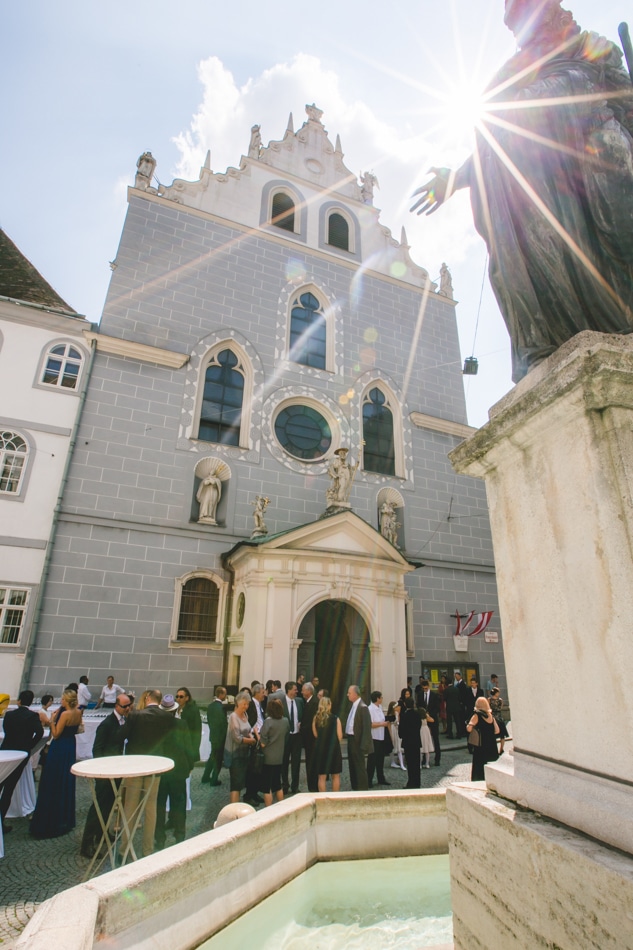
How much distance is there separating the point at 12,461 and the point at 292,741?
929cm

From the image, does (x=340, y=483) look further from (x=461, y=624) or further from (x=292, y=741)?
(x=292, y=741)

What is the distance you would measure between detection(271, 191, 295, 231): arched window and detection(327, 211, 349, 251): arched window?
1563 millimetres

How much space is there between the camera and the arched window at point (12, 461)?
11648mm

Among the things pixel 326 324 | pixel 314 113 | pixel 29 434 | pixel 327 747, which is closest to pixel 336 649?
pixel 327 747

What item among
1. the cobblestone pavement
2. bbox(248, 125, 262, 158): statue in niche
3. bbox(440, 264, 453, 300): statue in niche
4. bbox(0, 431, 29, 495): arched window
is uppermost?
bbox(248, 125, 262, 158): statue in niche

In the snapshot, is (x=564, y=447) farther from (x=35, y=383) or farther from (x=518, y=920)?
(x=35, y=383)

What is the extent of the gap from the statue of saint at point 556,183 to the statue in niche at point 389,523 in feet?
40.4

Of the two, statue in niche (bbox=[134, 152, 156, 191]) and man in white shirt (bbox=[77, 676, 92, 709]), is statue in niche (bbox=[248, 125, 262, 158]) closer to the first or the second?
statue in niche (bbox=[134, 152, 156, 191])

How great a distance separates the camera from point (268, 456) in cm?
1448

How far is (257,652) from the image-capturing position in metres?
10.5

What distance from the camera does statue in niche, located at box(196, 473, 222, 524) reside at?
13.1m

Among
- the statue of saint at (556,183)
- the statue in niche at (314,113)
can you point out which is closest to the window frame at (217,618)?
the statue of saint at (556,183)

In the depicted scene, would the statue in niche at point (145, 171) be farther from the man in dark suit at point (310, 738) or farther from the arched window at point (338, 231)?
the man in dark suit at point (310, 738)

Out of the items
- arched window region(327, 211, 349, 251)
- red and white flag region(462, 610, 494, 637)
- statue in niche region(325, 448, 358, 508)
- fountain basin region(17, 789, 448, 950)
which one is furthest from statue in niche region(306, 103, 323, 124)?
fountain basin region(17, 789, 448, 950)
